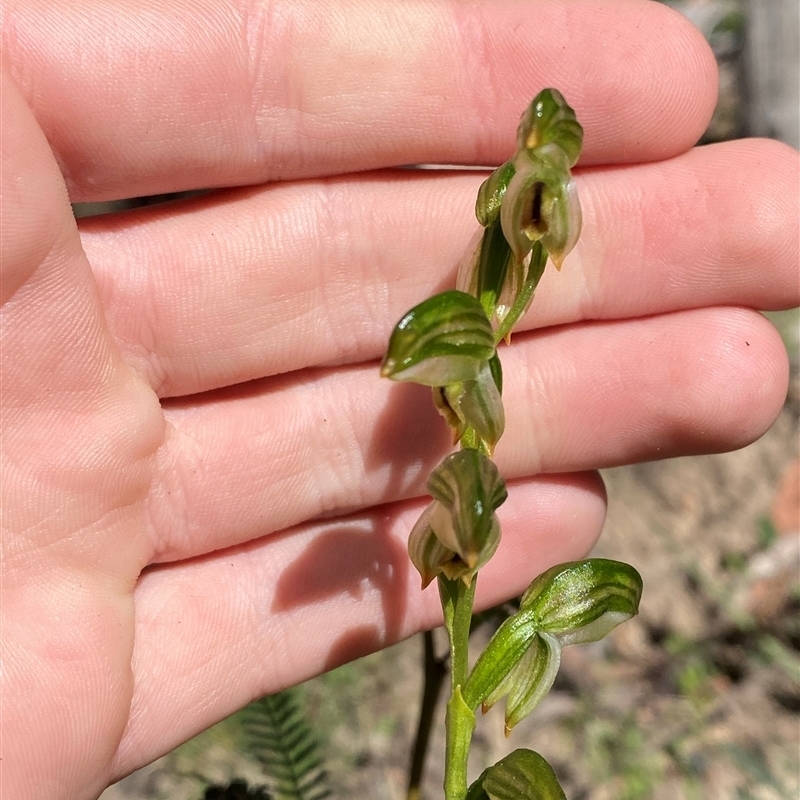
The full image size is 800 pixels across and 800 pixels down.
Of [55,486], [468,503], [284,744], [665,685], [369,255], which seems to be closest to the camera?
[468,503]

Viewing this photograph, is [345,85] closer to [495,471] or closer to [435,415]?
[435,415]

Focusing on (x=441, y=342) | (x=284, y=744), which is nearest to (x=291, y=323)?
(x=441, y=342)

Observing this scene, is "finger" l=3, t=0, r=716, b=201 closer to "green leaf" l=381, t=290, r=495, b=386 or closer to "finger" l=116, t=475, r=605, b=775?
"green leaf" l=381, t=290, r=495, b=386

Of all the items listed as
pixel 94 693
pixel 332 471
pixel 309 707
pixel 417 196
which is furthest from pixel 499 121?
pixel 309 707

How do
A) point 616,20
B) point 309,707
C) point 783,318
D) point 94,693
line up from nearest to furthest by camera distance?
point 94,693, point 616,20, point 309,707, point 783,318

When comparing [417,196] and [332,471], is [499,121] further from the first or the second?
[332,471]

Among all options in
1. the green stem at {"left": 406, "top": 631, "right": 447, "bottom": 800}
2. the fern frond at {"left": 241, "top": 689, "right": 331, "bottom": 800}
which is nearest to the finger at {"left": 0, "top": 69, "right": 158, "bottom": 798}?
the fern frond at {"left": 241, "top": 689, "right": 331, "bottom": 800}

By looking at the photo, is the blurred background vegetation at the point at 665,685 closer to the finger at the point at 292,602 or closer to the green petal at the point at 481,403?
the finger at the point at 292,602
